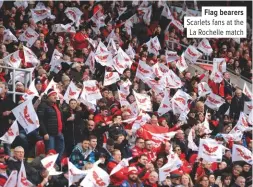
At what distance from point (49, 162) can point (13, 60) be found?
14.9 feet

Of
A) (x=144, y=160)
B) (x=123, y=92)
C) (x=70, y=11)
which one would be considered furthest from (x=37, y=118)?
(x=70, y=11)

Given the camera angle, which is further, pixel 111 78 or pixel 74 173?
pixel 111 78

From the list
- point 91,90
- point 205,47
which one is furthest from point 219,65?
point 91,90

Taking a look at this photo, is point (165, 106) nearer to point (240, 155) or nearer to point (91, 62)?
point (240, 155)

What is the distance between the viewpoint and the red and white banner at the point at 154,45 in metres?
27.2

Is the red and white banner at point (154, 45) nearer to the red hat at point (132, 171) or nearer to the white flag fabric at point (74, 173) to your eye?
the red hat at point (132, 171)

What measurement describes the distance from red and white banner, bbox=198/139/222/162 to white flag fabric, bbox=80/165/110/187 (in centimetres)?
434

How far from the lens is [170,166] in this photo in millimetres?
18781

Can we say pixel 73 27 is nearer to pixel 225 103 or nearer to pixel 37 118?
pixel 225 103

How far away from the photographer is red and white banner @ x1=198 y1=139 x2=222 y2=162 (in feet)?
69.1

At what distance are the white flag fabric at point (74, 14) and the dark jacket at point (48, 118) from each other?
7.82 metres

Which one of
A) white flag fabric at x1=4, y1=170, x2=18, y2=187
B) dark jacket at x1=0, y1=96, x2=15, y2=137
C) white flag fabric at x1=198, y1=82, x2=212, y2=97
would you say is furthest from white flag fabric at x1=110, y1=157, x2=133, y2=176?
white flag fabric at x1=198, y1=82, x2=212, y2=97

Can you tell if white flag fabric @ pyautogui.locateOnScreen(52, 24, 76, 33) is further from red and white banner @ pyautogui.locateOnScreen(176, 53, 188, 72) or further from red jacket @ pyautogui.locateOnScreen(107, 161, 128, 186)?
red jacket @ pyautogui.locateOnScreen(107, 161, 128, 186)

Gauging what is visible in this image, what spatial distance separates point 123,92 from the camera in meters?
22.5
